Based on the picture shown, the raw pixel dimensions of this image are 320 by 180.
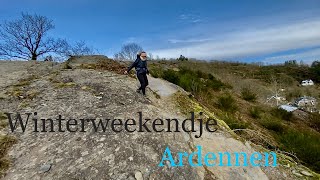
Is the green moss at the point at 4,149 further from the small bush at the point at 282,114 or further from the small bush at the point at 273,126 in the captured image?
the small bush at the point at 282,114

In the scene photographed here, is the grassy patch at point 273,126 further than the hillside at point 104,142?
Yes

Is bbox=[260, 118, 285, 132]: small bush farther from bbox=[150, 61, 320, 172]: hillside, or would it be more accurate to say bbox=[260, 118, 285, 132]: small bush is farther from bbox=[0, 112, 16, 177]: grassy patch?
bbox=[0, 112, 16, 177]: grassy patch

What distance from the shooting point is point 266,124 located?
9.08m

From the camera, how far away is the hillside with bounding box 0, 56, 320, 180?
3561 millimetres

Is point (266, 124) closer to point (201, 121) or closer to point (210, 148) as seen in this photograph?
point (201, 121)

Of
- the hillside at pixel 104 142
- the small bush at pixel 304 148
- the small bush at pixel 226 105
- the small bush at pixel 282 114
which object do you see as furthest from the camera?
the small bush at pixel 282 114

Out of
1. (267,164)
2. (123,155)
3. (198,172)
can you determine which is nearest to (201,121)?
(267,164)

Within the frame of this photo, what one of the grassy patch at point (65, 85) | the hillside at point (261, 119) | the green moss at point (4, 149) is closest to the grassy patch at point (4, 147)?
the green moss at point (4, 149)

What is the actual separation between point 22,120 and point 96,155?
7.31 feet

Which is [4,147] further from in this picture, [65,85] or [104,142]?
[65,85]

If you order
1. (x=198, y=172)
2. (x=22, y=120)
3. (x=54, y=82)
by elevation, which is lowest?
(x=198, y=172)

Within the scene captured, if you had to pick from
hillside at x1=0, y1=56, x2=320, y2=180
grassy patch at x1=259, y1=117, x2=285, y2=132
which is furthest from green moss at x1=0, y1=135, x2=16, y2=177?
grassy patch at x1=259, y1=117, x2=285, y2=132

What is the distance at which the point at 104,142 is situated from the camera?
410 cm

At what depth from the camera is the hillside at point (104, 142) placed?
140 inches
